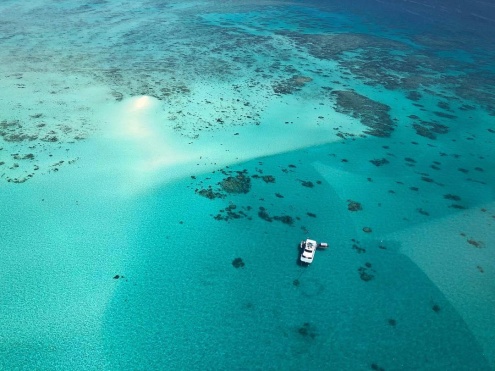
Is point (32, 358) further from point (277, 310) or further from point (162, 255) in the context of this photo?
point (277, 310)

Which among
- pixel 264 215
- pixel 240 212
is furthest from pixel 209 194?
pixel 264 215

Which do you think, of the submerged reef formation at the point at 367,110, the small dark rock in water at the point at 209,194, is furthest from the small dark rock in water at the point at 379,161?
the small dark rock in water at the point at 209,194

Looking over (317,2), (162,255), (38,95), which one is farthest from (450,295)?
(317,2)

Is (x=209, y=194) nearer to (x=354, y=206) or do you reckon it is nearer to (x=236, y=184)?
(x=236, y=184)

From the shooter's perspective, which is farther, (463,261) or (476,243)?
(476,243)

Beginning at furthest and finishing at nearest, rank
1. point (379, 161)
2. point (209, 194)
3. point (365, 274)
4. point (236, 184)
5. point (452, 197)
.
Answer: point (379, 161), point (452, 197), point (236, 184), point (209, 194), point (365, 274)

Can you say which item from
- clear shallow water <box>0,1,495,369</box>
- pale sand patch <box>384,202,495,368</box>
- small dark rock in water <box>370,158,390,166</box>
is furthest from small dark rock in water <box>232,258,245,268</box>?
small dark rock in water <box>370,158,390,166</box>
